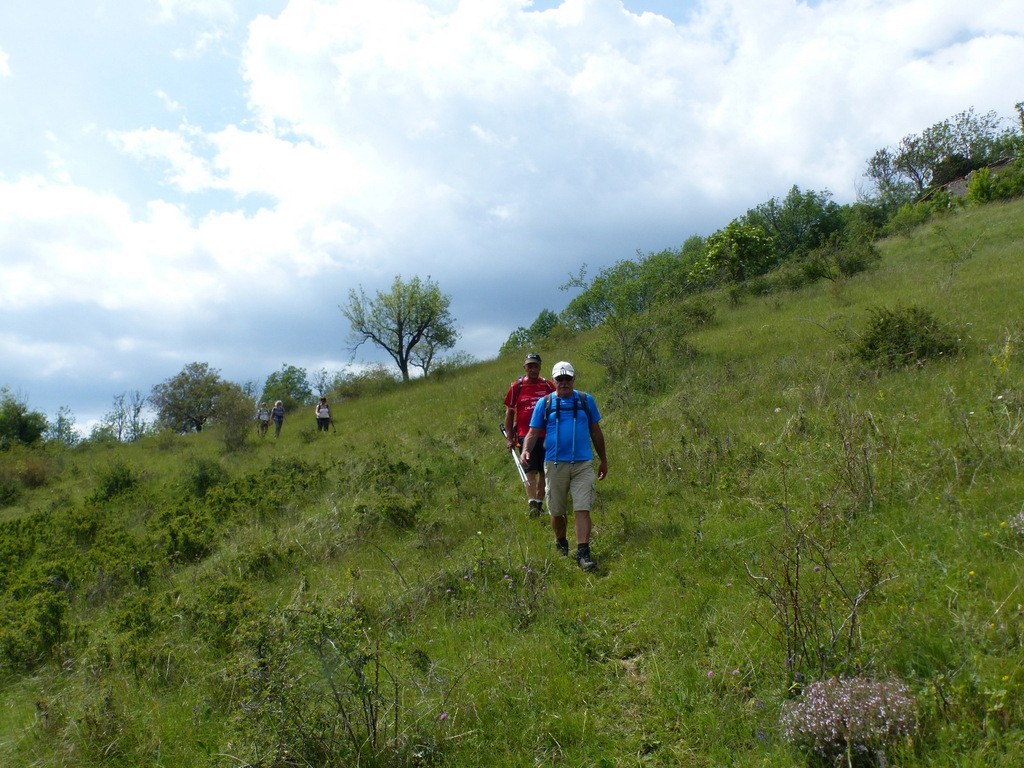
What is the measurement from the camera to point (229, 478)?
14594 mm

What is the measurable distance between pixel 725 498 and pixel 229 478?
12.4 meters

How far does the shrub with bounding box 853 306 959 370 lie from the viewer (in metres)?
9.00

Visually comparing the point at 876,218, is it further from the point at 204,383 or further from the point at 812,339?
the point at 204,383

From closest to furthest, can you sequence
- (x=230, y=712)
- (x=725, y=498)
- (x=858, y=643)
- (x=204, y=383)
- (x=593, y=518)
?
(x=858, y=643)
(x=230, y=712)
(x=725, y=498)
(x=593, y=518)
(x=204, y=383)

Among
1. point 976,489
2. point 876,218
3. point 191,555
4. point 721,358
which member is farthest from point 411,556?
point 876,218

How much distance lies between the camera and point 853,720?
2625 mm

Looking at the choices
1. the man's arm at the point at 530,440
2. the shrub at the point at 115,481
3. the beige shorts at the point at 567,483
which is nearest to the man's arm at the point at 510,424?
the man's arm at the point at 530,440

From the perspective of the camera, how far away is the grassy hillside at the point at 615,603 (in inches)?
125

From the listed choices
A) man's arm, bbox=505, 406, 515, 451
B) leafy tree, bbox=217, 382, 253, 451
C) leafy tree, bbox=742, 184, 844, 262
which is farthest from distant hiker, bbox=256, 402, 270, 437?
leafy tree, bbox=742, 184, 844, 262

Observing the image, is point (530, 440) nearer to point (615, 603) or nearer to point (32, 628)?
point (615, 603)

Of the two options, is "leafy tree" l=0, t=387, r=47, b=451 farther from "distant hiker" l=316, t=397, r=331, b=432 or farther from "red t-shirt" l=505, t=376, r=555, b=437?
"red t-shirt" l=505, t=376, r=555, b=437

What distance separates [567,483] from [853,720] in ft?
11.1

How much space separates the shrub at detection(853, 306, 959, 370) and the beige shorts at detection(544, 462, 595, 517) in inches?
233

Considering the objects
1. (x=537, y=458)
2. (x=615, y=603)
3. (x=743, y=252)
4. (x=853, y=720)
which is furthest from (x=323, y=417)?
(x=743, y=252)
